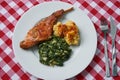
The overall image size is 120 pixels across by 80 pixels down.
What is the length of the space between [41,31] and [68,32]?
0.45ft

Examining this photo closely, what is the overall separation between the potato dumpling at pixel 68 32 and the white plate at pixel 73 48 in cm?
4

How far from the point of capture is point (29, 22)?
1461 millimetres

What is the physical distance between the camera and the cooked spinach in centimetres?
136

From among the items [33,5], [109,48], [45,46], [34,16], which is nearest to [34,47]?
[45,46]

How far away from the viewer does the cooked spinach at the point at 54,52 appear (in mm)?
1364

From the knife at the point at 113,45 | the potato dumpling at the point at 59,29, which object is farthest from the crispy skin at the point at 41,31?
the knife at the point at 113,45

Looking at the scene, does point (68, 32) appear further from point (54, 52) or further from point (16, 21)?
point (16, 21)

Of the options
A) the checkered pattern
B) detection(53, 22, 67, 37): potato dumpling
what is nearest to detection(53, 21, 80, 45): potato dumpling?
detection(53, 22, 67, 37): potato dumpling

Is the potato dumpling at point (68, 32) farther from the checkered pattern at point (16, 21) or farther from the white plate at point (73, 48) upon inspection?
the checkered pattern at point (16, 21)

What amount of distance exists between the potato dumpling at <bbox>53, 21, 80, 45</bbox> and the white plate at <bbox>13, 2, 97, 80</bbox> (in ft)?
0.14

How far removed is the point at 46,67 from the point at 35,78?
82 millimetres

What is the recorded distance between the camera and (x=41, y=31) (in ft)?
4.66

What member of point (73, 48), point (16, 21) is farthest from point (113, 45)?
point (16, 21)

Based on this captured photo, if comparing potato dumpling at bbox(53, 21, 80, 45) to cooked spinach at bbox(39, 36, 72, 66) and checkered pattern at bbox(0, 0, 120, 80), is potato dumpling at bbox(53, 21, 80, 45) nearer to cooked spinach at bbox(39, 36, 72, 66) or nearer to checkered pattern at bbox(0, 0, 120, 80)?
cooked spinach at bbox(39, 36, 72, 66)
